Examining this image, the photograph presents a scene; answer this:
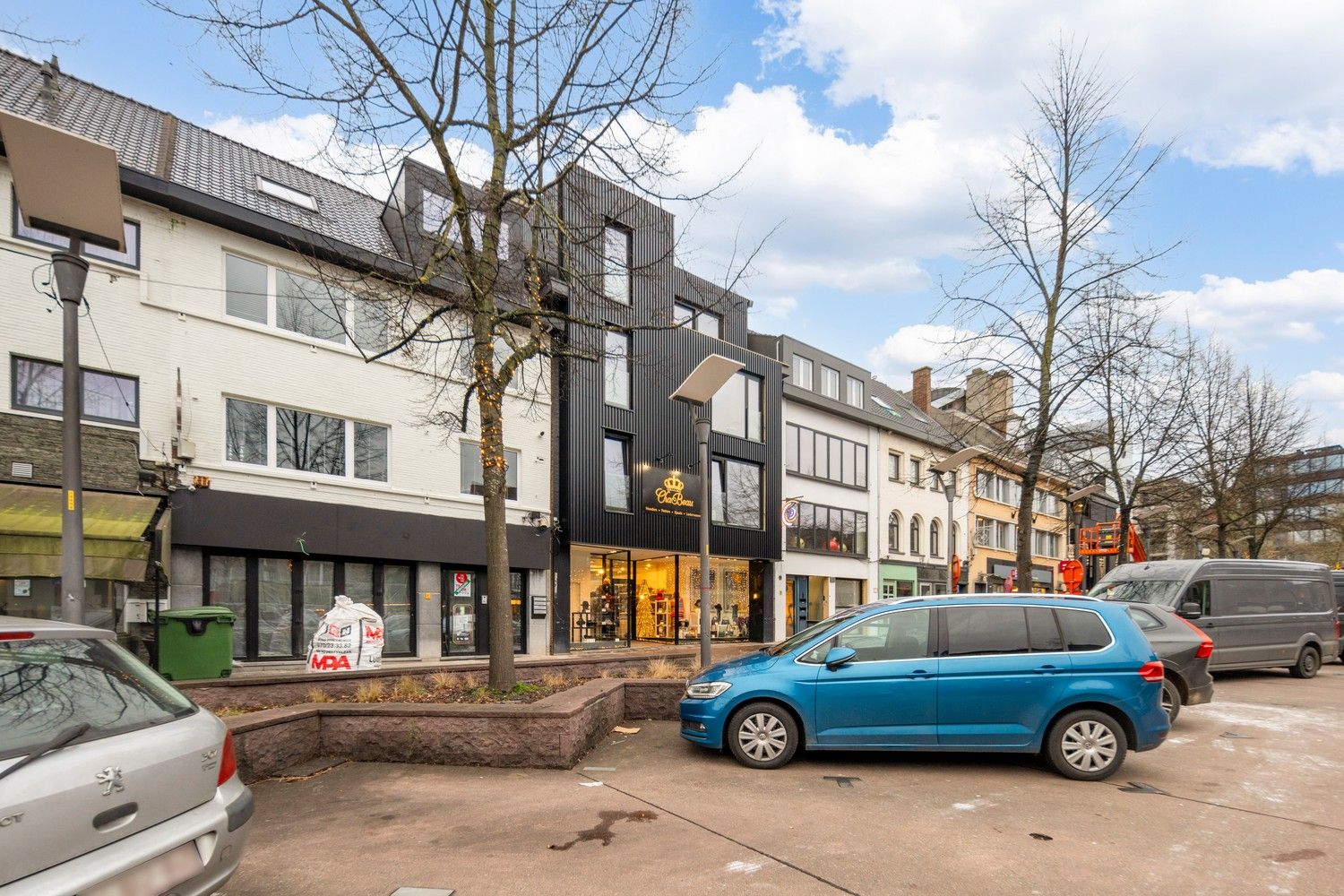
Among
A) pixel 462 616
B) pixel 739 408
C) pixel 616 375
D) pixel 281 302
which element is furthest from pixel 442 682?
pixel 739 408

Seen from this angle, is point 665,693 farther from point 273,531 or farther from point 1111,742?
point 273,531

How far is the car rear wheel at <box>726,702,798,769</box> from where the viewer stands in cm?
727

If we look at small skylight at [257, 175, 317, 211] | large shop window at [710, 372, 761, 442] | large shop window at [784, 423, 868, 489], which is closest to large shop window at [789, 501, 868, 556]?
large shop window at [784, 423, 868, 489]

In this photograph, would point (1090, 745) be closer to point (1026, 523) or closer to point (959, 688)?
point (959, 688)

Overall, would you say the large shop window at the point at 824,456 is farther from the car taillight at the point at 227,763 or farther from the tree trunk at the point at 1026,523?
the car taillight at the point at 227,763

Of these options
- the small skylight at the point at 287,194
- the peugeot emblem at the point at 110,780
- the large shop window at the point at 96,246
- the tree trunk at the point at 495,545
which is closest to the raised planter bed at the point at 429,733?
the tree trunk at the point at 495,545

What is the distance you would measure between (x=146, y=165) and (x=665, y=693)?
1263 cm

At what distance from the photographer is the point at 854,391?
3275cm

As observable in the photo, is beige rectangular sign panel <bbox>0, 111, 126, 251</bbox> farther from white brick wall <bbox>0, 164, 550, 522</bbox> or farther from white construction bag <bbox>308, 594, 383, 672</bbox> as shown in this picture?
white brick wall <bbox>0, 164, 550, 522</bbox>

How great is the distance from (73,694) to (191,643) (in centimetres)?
894

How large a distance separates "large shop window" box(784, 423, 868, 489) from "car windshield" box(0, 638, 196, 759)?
984 inches

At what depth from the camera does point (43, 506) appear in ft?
37.0

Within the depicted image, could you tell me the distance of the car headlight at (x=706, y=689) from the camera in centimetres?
753

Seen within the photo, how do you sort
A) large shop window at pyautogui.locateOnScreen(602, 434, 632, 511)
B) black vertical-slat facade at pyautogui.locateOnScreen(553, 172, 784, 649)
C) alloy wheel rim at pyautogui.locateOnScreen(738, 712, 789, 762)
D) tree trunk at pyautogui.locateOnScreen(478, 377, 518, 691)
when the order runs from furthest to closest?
large shop window at pyautogui.locateOnScreen(602, 434, 632, 511)
black vertical-slat facade at pyautogui.locateOnScreen(553, 172, 784, 649)
tree trunk at pyautogui.locateOnScreen(478, 377, 518, 691)
alloy wheel rim at pyautogui.locateOnScreen(738, 712, 789, 762)
